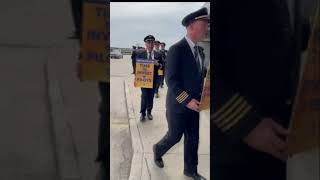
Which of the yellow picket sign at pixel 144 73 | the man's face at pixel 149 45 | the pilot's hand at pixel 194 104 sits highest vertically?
the man's face at pixel 149 45

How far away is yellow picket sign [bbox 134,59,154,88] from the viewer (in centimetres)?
689

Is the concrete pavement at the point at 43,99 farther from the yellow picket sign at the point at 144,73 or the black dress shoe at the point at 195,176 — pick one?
the yellow picket sign at the point at 144,73

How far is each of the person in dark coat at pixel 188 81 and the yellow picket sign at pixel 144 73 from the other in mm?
2379

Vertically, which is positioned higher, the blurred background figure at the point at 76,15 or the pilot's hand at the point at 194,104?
the blurred background figure at the point at 76,15

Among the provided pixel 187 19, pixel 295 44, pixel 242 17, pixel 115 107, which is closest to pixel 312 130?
pixel 295 44

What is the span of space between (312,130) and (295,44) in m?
0.55

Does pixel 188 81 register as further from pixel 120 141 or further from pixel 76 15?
pixel 120 141

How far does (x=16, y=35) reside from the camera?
3.00m

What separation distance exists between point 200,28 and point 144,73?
289cm

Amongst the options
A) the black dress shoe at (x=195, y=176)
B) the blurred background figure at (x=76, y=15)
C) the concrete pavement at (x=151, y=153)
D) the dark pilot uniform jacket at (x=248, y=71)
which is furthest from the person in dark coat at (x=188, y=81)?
the blurred background figure at (x=76, y=15)

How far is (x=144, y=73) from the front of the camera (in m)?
7.00

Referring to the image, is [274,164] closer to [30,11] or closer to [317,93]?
[317,93]

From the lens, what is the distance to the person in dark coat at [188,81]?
4223 millimetres

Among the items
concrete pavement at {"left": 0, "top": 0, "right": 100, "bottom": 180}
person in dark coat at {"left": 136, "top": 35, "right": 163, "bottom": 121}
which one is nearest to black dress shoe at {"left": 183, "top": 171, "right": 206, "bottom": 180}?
concrete pavement at {"left": 0, "top": 0, "right": 100, "bottom": 180}
